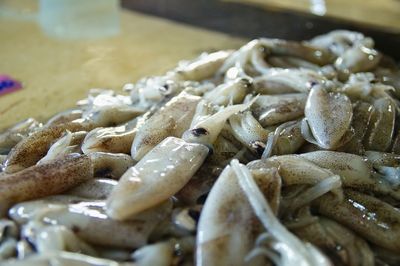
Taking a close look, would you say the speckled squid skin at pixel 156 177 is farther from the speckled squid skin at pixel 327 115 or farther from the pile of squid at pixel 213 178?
the speckled squid skin at pixel 327 115

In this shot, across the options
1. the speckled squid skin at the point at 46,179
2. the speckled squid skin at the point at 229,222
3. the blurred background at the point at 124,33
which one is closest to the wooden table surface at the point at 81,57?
the blurred background at the point at 124,33

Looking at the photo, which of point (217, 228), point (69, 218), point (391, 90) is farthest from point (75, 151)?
point (391, 90)

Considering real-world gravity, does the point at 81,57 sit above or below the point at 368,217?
below

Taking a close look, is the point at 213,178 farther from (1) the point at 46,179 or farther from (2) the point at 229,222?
(1) the point at 46,179

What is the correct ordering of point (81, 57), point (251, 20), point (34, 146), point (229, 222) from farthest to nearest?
point (251, 20)
point (81, 57)
point (34, 146)
point (229, 222)

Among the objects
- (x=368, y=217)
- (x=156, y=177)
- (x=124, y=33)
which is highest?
(x=156, y=177)

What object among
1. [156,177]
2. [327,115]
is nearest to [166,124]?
[156,177]

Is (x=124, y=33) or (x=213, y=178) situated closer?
(x=213, y=178)

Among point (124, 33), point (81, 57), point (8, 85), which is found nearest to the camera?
point (8, 85)
